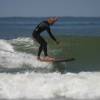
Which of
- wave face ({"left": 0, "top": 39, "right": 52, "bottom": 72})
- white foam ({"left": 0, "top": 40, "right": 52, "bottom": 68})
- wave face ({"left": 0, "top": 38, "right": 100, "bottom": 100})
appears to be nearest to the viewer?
wave face ({"left": 0, "top": 38, "right": 100, "bottom": 100})

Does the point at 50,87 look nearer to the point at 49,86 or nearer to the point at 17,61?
the point at 49,86

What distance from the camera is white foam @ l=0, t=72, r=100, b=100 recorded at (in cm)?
1136

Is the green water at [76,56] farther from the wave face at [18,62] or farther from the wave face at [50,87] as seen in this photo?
the wave face at [50,87]

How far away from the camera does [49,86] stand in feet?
39.0

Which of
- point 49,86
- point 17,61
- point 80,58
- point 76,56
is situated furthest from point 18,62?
point 49,86

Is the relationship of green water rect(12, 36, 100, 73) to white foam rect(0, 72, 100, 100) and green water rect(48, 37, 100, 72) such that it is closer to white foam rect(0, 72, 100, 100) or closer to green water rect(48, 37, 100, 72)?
green water rect(48, 37, 100, 72)

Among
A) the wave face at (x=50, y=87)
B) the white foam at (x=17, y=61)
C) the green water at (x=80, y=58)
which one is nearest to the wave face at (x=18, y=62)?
the white foam at (x=17, y=61)

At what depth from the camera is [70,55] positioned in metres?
23.5

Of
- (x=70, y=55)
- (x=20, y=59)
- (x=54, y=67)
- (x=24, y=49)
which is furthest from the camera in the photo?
(x=24, y=49)

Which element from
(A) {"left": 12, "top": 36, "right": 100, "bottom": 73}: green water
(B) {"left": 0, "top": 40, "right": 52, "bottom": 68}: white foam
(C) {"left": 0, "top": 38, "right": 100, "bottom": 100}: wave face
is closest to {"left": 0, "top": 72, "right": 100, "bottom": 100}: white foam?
(C) {"left": 0, "top": 38, "right": 100, "bottom": 100}: wave face

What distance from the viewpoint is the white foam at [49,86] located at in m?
11.4

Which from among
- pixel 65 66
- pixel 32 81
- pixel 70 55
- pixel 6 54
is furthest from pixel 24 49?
pixel 32 81

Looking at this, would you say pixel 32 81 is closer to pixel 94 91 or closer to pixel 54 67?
pixel 94 91

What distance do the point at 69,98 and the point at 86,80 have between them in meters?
1.49
